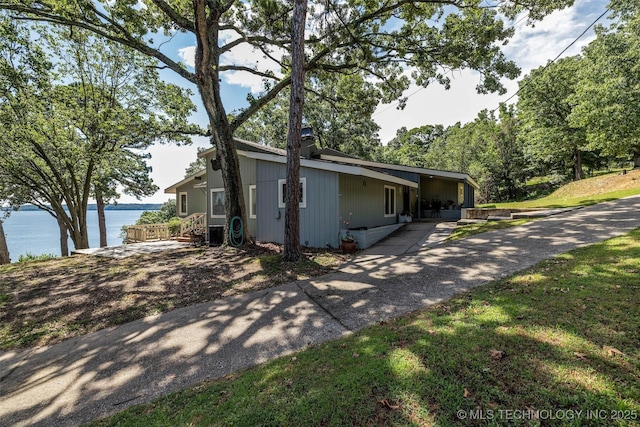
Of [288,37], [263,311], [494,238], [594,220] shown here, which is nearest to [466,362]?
[263,311]

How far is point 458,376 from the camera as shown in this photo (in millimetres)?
2277

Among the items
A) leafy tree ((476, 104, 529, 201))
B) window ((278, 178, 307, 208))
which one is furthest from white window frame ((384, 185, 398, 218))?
leafy tree ((476, 104, 529, 201))

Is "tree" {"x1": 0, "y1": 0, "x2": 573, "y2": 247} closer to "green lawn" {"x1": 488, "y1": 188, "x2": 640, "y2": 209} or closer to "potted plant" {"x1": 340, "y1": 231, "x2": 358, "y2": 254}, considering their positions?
"potted plant" {"x1": 340, "y1": 231, "x2": 358, "y2": 254}

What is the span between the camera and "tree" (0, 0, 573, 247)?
28.1ft

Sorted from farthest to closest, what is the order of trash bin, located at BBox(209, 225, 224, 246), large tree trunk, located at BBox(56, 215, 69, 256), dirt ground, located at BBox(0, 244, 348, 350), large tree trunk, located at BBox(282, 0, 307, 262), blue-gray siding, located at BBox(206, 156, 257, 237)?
large tree trunk, located at BBox(56, 215, 69, 256) → blue-gray siding, located at BBox(206, 156, 257, 237) → trash bin, located at BBox(209, 225, 224, 246) → large tree trunk, located at BBox(282, 0, 307, 262) → dirt ground, located at BBox(0, 244, 348, 350)

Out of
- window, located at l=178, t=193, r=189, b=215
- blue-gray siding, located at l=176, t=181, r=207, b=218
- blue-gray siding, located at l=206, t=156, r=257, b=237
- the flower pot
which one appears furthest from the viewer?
window, located at l=178, t=193, r=189, b=215

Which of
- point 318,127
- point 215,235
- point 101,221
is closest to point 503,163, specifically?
point 318,127

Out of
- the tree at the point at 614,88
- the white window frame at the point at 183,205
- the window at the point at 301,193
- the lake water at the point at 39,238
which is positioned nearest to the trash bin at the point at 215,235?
the window at the point at 301,193

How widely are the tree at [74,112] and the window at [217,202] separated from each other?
303 centimetres

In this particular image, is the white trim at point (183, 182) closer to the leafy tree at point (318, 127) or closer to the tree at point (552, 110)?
the leafy tree at point (318, 127)

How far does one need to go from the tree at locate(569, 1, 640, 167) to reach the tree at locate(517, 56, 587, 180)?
4190 millimetres

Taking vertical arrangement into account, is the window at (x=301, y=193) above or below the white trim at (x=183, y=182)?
below

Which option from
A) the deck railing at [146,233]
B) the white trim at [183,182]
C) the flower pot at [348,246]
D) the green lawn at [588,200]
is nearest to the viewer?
the flower pot at [348,246]

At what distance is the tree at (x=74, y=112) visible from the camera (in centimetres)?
1172
